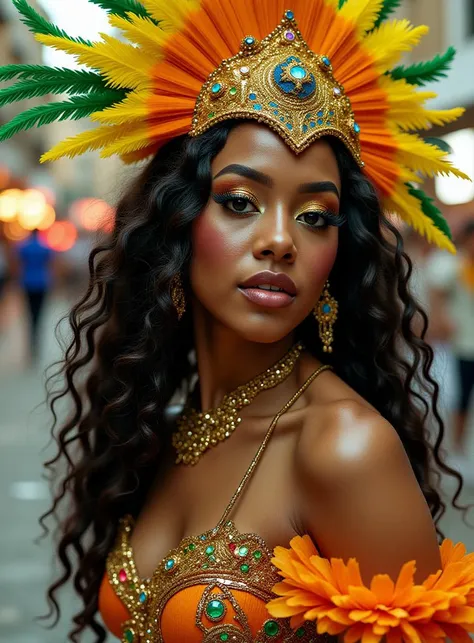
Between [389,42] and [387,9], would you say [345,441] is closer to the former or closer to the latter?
[389,42]

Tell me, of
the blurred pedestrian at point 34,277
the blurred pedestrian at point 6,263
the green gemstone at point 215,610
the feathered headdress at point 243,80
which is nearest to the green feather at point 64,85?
the feathered headdress at point 243,80

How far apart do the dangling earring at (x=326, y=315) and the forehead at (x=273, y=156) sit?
299 mm

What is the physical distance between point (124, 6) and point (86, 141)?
12.7 inches

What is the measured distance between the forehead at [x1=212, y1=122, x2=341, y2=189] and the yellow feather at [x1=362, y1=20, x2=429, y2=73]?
0.30 meters

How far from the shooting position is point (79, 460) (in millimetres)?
2422

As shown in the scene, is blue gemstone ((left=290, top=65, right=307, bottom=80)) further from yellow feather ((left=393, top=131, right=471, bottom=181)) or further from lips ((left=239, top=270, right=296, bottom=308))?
lips ((left=239, top=270, right=296, bottom=308))

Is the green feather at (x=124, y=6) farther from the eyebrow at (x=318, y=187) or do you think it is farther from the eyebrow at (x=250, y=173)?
the eyebrow at (x=318, y=187)

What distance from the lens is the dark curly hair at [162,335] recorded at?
2012mm

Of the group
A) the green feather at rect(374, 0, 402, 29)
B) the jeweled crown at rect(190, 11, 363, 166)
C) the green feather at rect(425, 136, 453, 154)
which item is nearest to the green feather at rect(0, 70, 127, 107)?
the jeweled crown at rect(190, 11, 363, 166)

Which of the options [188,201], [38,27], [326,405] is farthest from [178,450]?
[38,27]

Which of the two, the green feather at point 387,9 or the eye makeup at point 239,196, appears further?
the green feather at point 387,9

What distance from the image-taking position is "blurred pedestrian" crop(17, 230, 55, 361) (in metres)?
10.3

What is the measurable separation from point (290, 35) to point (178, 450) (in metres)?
1.02

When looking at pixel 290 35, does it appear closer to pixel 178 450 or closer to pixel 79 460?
pixel 178 450
